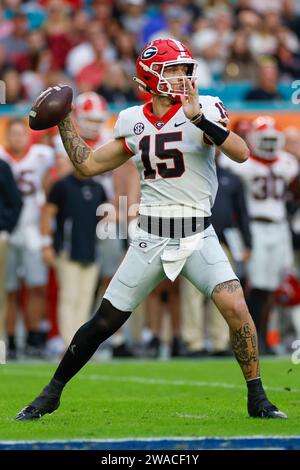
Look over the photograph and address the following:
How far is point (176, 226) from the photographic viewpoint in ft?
20.1

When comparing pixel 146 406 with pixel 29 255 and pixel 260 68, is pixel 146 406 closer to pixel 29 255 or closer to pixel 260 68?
pixel 29 255

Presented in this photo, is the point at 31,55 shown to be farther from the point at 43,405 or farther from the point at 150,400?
the point at 43,405

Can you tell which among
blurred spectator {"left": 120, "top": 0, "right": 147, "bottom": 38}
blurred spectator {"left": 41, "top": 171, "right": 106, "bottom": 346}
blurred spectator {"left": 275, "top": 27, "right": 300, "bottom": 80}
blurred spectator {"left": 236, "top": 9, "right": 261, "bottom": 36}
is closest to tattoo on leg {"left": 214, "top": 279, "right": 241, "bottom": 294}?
blurred spectator {"left": 41, "top": 171, "right": 106, "bottom": 346}

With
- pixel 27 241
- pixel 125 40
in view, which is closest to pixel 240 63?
pixel 125 40

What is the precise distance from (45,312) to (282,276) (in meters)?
2.32

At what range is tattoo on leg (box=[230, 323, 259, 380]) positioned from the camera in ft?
19.7

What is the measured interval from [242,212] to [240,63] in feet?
14.2

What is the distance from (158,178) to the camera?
20.2 feet

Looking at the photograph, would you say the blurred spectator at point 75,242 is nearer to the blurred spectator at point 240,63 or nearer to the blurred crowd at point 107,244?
the blurred crowd at point 107,244

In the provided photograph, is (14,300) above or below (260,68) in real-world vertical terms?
below

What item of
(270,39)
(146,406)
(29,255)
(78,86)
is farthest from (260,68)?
(146,406)

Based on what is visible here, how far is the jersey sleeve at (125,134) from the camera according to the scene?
6.23m

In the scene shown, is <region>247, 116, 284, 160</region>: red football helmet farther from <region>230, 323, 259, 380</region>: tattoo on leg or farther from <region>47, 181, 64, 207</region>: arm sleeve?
<region>230, 323, 259, 380</region>: tattoo on leg

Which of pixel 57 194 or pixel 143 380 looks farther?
pixel 57 194
